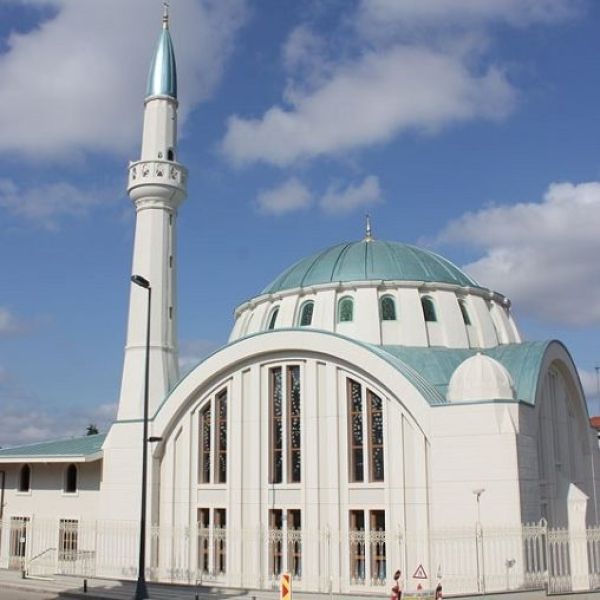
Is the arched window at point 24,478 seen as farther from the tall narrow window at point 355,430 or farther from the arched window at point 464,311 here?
the arched window at point 464,311

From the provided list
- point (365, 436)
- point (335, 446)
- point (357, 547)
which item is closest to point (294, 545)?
point (357, 547)

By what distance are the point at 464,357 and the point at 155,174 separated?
15889 millimetres

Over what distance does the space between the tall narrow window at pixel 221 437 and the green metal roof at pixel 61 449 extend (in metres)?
6.72

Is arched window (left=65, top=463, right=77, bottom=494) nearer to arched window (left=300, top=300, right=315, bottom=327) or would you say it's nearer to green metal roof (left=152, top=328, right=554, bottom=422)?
green metal roof (left=152, top=328, right=554, bottom=422)

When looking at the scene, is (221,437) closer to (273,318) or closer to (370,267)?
(273,318)

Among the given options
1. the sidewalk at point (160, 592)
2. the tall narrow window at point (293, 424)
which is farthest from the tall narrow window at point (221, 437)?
the sidewalk at point (160, 592)

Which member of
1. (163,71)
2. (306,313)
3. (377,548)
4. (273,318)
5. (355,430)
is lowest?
(377,548)

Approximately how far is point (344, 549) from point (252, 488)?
411 centimetres

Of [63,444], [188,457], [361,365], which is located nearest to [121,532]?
[188,457]

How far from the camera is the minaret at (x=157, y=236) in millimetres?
33875

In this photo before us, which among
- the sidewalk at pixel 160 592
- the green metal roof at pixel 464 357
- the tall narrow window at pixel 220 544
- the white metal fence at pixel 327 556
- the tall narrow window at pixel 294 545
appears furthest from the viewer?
the tall narrow window at pixel 220 544

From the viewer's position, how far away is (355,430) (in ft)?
89.8

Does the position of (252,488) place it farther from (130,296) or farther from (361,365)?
(130,296)

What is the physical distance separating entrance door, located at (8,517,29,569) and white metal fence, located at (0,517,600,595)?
13cm
